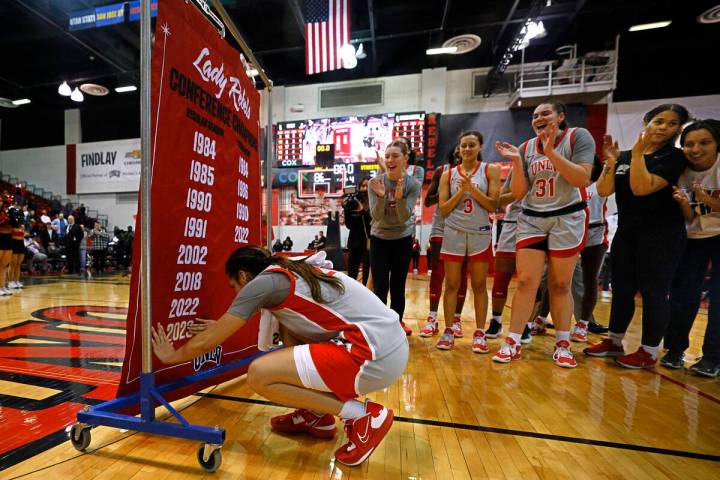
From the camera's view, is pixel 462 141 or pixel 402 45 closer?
pixel 462 141

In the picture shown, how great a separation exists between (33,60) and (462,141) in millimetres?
14562

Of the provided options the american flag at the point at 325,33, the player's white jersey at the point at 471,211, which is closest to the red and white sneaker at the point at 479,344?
the player's white jersey at the point at 471,211

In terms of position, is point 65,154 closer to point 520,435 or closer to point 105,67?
point 105,67

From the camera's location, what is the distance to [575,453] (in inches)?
49.0

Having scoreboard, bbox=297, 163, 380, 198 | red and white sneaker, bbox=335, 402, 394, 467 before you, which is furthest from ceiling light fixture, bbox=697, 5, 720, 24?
red and white sneaker, bbox=335, 402, 394, 467

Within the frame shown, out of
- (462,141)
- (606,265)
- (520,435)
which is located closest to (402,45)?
(606,265)

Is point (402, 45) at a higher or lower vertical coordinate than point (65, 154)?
higher

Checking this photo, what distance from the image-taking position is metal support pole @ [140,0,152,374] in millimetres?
1127

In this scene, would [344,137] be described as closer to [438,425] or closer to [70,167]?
[438,425]

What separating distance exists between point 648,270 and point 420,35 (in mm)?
9712

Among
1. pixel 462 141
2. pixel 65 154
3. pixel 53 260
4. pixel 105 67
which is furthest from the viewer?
pixel 65 154

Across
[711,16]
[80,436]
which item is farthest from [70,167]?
[711,16]

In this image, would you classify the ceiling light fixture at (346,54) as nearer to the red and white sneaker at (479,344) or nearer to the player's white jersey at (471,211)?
the player's white jersey at (471,211)

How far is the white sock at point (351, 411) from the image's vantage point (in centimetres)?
115
